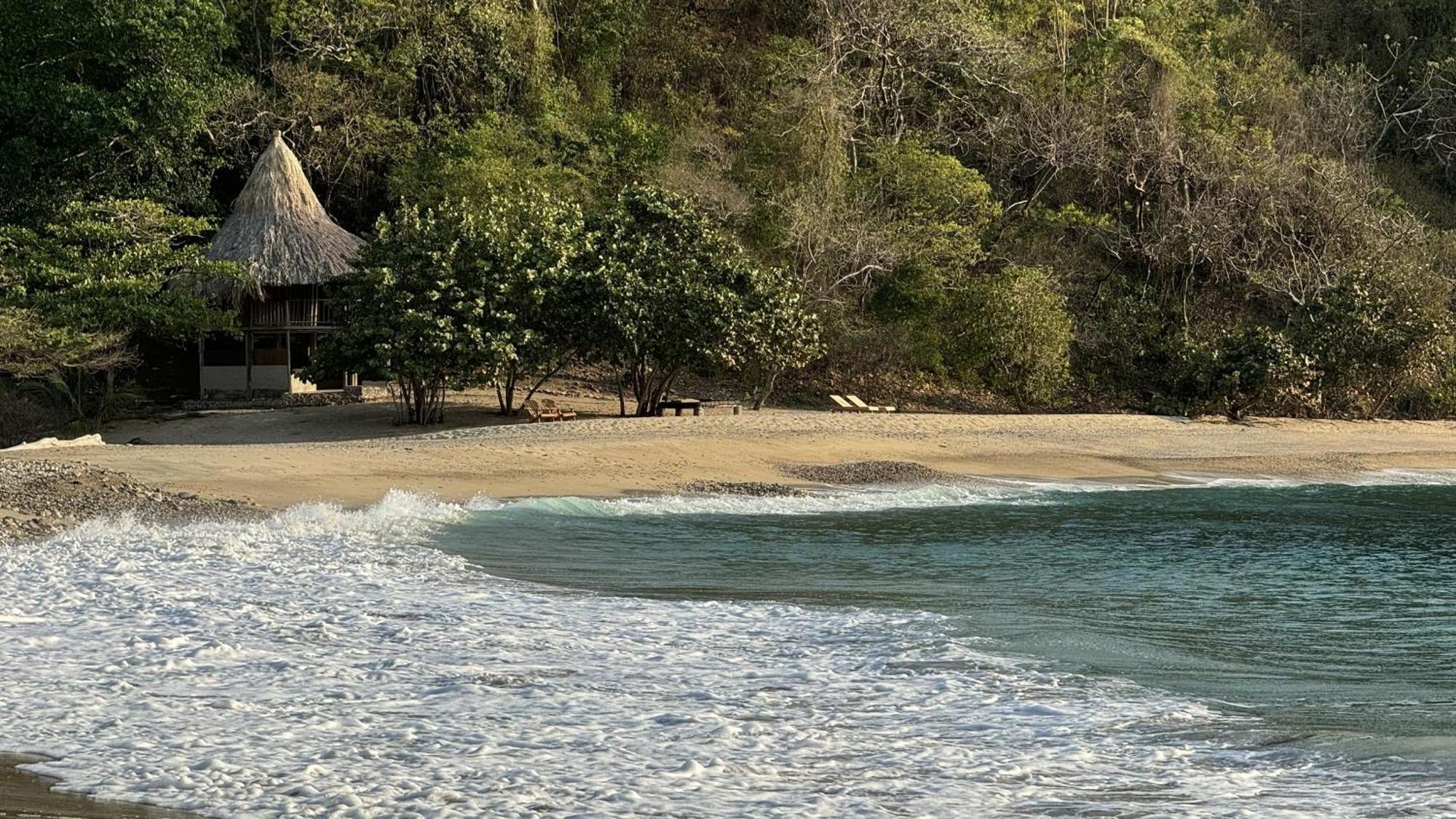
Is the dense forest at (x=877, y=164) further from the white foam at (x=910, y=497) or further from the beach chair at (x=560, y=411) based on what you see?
the white foam at (x=910, y=497)

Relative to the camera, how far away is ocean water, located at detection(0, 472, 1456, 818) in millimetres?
6430

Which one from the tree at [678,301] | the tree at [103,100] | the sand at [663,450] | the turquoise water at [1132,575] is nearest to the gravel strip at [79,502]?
the sand at [663,450]

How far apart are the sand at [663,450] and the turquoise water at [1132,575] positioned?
211cm

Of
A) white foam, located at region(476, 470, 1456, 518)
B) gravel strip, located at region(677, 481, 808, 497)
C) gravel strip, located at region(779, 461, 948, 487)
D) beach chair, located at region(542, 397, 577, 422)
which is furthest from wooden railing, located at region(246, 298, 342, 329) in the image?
white foam, located at region(476, 470, 1456, 518)

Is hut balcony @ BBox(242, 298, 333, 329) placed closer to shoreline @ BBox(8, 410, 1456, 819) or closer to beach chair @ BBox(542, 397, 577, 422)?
shoreline @ BBox(8, 410, 1456, 819)

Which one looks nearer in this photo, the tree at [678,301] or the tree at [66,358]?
the tree at [66,358]

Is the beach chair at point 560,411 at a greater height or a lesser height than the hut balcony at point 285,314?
lesser

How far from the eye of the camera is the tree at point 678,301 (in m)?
23.4

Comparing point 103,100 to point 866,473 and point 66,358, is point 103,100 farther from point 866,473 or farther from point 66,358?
point 866,473

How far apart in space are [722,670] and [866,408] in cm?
1920

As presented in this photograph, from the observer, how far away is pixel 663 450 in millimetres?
20766

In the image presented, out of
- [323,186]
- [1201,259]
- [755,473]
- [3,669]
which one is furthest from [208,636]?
[1201,259]

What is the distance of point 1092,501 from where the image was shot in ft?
61.6

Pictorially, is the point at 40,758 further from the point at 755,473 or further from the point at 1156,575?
the point at 755,473
